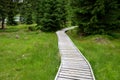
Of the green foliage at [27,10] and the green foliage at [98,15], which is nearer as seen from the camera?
the green foliage at [98,15]

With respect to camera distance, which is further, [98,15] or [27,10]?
[27,10]

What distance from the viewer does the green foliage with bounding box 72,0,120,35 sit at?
3212 centimetres

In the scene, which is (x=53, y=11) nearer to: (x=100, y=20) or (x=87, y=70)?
(x=100, y=20)

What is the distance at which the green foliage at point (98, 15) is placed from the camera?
3212cm

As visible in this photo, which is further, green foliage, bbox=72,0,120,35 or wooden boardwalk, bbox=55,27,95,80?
green foliage, bbox=72,0,120,35

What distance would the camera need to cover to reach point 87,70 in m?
15.0

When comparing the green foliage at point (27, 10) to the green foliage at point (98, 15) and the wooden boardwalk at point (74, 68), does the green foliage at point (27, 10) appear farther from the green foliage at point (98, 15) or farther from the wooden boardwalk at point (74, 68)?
the wooden boardwalk at point (74, 68)

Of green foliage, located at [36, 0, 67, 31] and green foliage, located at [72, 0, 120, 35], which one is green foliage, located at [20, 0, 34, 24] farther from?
green foliage, located at [72, 0, 120, 35]

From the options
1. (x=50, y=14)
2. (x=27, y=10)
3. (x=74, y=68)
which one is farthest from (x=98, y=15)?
(x=27, y=10)

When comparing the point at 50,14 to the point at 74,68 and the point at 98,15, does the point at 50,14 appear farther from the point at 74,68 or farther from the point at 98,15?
the point at 74,68

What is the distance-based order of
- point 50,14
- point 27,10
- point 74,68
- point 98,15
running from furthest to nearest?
point 27,10 < point 50,14 < point 98,15 < point 74,68

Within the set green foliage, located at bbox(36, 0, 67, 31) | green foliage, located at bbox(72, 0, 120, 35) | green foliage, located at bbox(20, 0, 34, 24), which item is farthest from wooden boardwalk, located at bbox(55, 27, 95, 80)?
green foliage, located at bbox(20, 0, 34, 24)

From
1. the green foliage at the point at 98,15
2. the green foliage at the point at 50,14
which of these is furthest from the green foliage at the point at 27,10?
the green foliage at the point at 98,15

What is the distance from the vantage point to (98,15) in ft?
109
